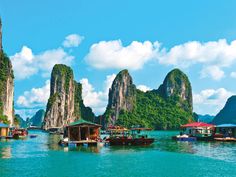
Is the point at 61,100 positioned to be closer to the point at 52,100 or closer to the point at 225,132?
the point at 52,100

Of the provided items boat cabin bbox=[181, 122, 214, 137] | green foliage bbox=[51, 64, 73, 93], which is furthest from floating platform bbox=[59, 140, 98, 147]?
green foliage bbox=[51, 64, 73, 93]

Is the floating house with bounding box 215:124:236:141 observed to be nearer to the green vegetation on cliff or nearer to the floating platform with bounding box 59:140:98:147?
the floating platform with bounding box 59:140:98:147

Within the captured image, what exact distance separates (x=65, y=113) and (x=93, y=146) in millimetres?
128418

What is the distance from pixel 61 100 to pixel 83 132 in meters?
121

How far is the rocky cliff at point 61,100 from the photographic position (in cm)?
17650

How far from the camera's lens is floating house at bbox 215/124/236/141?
236 ft

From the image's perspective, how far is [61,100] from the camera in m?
180

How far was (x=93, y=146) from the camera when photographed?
56.7 meters

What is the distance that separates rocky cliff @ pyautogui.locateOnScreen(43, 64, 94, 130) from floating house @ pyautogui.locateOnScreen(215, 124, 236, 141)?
111m

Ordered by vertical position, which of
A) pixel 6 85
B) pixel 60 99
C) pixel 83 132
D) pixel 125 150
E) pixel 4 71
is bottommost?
pixel 125 150

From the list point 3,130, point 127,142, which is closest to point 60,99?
point 3,130

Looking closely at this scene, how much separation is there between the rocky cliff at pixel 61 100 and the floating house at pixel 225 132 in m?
111

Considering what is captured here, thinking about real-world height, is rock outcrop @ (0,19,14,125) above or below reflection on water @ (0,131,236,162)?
above

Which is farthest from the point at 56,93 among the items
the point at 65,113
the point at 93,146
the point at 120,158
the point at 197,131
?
the point at 120,158
